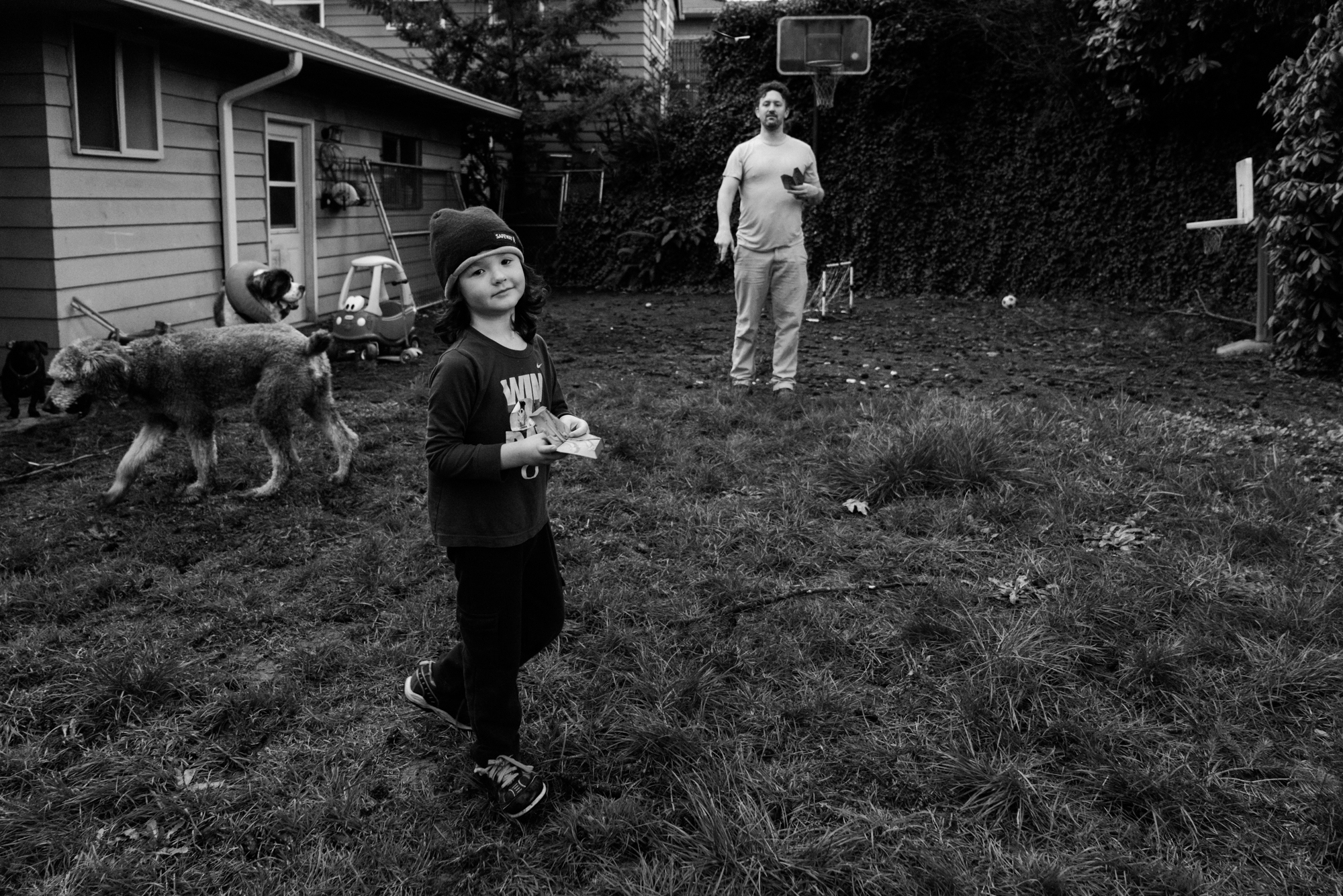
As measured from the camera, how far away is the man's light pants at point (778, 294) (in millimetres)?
7020

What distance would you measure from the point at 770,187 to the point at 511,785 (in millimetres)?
5087

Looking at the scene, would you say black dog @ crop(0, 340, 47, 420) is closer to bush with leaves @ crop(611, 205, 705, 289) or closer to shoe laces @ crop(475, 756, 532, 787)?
shoe laces @ crop(475, 756, 532, 787)

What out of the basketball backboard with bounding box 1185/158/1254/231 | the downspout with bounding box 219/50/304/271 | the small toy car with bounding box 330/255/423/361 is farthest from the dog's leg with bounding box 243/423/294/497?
the basketball backboard with bounding box 1185/158/1254/231

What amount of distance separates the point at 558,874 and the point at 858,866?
669 millimetres

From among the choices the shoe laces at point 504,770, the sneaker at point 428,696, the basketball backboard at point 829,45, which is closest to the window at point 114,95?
the sneaker at point 428,696

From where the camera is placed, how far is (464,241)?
2.46 metres

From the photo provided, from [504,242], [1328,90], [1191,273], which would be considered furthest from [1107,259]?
[504,242]

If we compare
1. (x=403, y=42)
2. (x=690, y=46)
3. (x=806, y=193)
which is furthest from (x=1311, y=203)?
(x=690, y=46)

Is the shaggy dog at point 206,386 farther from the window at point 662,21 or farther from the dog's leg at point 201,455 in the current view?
the window at point 662,21

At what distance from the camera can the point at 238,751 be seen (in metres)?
2.89

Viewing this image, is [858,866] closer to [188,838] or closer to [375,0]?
[188,838]

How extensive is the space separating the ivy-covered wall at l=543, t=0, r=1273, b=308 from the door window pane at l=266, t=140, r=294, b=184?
6124 mm

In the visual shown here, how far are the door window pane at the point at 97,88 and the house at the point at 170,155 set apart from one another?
1cm

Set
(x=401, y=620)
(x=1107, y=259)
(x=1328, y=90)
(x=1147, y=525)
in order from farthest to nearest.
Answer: (x=1107, y=259)
(x=1328, y=90)
(x=1147, y=525)
(x=401, y=620)
